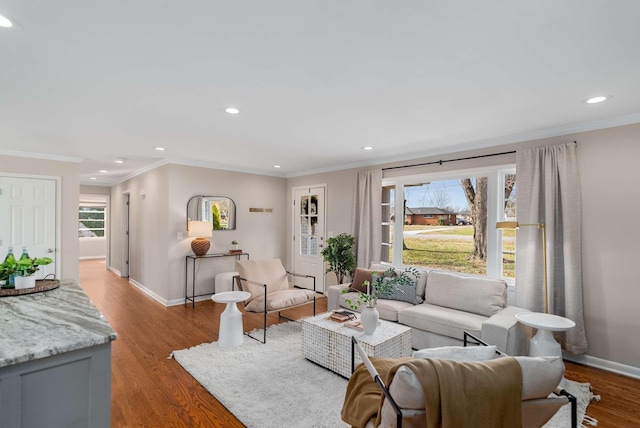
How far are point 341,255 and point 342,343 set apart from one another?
92.2 inches

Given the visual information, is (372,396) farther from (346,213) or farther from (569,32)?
(346,213)

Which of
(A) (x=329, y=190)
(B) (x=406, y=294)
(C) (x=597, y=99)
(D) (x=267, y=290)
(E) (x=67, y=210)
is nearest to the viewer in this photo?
(C) (x=597, y=99)

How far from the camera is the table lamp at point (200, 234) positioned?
17.0 feet

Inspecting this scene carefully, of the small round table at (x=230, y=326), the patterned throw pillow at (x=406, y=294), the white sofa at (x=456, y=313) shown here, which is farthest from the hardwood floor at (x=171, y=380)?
the patterned throw pillow at (x=406, y=294)

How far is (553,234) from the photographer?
333 centimetres

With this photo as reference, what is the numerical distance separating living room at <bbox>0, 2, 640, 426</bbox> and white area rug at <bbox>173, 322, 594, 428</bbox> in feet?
3.32

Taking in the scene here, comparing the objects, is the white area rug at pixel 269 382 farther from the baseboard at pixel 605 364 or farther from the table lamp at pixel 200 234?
the baseboard at pixel 605 364

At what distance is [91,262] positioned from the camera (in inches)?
398

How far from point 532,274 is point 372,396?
2.64 m

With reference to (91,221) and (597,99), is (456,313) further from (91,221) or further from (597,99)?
(91,221)

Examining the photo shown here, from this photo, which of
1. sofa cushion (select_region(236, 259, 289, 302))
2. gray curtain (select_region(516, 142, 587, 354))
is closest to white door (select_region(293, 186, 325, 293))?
sofa cushion (select_region(236, 259, 289, 302))

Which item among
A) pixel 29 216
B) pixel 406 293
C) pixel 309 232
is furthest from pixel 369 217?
pixel 29 216

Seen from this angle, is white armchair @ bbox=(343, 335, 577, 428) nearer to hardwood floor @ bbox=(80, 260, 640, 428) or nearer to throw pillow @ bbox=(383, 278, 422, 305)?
hardwood floor @ bbox=(80, 260, 640, 428)

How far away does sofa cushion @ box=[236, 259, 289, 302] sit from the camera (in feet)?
13.4
